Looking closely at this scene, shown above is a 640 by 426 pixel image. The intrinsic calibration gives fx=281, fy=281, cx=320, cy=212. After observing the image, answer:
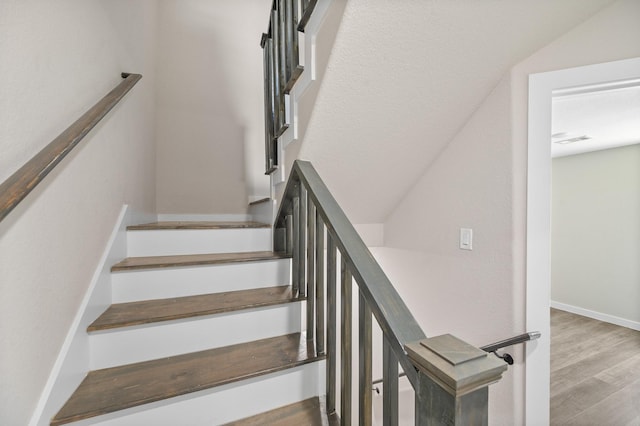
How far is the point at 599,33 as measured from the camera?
52.4 inches

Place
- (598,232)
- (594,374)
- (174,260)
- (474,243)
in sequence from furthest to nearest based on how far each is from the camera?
(598,232)
(594,374)
(474,243)
(174,260)

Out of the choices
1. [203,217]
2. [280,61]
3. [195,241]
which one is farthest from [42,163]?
[203,217]

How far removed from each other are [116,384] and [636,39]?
263 cm

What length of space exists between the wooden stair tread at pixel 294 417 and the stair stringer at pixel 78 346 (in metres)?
0.59

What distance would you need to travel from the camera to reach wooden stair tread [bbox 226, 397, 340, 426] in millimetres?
1135

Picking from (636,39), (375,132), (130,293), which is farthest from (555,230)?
(130,293)

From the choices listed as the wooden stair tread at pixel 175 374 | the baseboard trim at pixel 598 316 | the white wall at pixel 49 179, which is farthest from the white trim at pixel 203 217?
the baseboard trim at pixel 598 316

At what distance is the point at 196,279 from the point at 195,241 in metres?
0.36

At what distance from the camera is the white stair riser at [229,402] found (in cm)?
100

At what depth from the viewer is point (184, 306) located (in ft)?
4.49

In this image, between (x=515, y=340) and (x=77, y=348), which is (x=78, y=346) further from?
(x=515, y=340)

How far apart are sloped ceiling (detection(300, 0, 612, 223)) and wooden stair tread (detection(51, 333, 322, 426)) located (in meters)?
1.03

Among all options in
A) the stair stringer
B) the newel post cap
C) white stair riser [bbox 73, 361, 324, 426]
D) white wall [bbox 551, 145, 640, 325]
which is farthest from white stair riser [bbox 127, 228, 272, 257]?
white wall [bbox 551, 145, 640, 325]

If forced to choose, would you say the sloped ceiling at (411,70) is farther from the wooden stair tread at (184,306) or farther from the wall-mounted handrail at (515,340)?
the wall-mounted handrail at (515,340)
